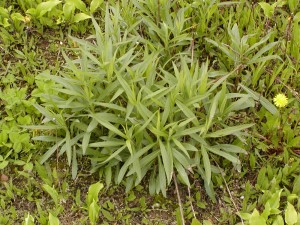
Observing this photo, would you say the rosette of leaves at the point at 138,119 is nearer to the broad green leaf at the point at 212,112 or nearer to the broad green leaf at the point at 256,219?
the broad green leaf at the point at 212,112

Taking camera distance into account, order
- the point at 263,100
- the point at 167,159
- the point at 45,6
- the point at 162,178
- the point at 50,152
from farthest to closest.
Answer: the point at 45,6 → the point at 263,100 → the point at 50,152 → the point at 162,178 → the point at 167,159

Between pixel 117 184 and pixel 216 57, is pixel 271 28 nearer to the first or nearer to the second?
pixel 216 57

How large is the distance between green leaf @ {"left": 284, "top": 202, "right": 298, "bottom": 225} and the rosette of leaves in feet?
1.25

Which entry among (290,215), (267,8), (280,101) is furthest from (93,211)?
(267,8)

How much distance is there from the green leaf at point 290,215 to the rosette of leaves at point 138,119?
0.38 metres

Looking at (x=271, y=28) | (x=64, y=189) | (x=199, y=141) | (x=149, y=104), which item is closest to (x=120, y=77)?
(x=149, y=104)

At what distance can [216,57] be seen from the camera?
3465mm

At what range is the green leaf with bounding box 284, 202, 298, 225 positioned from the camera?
2.67 metres

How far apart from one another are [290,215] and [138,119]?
3.30 ft

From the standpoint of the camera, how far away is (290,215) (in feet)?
8.78

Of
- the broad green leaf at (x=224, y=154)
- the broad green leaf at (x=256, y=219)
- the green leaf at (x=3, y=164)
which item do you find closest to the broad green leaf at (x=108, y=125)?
the broad green leaf at (x=224, y=154)

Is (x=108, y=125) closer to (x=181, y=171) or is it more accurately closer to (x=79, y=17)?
(x=181, y=171)

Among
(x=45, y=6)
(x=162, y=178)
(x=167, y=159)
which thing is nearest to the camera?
(x=167, y=159)

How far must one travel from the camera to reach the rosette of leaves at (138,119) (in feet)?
8.86
